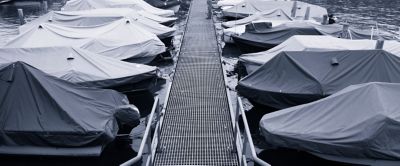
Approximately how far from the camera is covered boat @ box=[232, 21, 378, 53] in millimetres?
19828

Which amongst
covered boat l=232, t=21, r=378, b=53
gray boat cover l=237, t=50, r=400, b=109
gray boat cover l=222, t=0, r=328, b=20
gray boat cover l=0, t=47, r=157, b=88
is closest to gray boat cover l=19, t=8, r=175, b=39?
covered boat l=232, t=21, r=378, b=53

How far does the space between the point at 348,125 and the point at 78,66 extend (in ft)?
32.3

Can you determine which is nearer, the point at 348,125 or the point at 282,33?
the point at 348,125

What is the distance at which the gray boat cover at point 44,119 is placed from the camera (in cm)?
961

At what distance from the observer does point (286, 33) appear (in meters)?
19.8

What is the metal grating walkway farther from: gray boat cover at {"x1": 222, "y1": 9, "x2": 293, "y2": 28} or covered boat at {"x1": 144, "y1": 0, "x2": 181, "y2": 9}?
covered boat at {"x1": 144, "y1": 0, "x2": 181, "y2": 9}

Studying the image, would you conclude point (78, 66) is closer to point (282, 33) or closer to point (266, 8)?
point (282, 33)

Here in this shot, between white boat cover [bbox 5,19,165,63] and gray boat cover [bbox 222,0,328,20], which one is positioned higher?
gray boat cover [bbox 222,0,328,20]

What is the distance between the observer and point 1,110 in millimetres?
9898

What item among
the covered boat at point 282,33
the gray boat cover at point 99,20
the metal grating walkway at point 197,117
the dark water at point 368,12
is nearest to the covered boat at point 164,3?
the gray boat cover at point 99,20

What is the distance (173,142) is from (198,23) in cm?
2113

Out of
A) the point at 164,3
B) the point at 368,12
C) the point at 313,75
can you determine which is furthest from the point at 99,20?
the point at 368,12

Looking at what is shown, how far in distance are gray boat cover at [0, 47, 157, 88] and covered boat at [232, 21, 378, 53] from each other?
7.94 m

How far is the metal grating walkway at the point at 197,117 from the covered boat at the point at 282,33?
205cm
